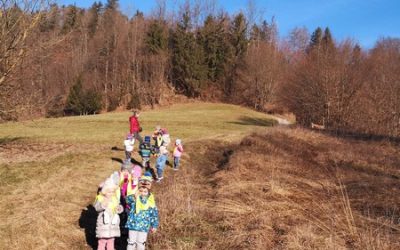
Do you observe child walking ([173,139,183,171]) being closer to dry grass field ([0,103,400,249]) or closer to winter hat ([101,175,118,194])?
dry grass field ([0,103,400,249])

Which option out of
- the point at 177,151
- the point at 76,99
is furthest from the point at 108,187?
the point at 76,99

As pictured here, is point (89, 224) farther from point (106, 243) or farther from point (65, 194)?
point (65, 194)

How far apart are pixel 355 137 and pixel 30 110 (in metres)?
17.3

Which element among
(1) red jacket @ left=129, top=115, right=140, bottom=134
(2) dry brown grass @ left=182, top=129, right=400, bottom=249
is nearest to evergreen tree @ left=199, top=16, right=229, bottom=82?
(2) dry brown grass @ left=182, top=129, right=400, bottom=249

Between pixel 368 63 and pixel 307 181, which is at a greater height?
pixel 368 63

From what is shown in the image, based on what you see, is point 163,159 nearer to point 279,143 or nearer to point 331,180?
point 331,180

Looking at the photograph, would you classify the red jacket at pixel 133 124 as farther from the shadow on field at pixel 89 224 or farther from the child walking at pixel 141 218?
the child walking at pixel 141 218

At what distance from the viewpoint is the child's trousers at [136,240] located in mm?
6801

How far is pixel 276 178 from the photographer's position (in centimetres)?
1155

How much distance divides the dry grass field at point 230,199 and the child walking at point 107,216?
2.70 ft

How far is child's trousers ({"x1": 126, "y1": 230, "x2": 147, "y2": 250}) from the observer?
6.80 m

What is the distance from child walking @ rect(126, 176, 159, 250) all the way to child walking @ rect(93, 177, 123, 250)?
0.90ft

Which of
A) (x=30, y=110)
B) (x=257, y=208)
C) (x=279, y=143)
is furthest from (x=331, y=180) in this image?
(x=30, y=110)

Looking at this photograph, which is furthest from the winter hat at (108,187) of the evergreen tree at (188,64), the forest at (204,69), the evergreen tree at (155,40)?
the evergreen tree at (155,40)
